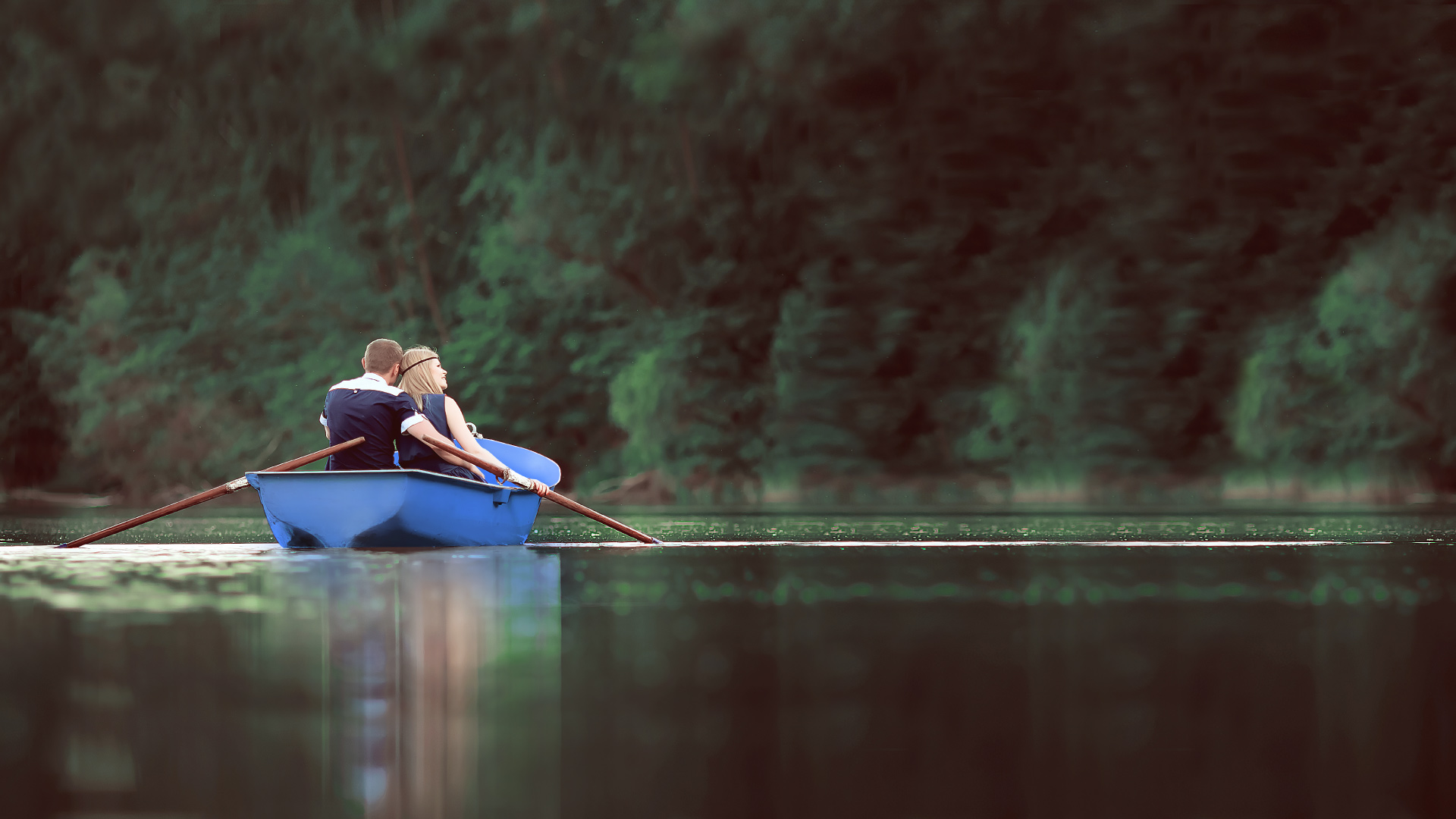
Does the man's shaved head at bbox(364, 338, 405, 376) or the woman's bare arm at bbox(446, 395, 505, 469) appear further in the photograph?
the woman's bare arm at bbox(446, 395, 505, 469)

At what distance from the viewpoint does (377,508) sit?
10.8 metres

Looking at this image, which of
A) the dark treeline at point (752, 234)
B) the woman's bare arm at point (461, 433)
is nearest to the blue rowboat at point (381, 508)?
the woman's bare arm at point (461, 433)

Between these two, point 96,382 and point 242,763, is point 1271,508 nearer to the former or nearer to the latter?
point 242,763

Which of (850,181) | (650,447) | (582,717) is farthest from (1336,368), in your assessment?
(582,717)

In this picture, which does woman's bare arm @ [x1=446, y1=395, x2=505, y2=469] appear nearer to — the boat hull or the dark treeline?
the boat hull

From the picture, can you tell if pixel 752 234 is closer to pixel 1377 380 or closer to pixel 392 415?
pixel 1377 380

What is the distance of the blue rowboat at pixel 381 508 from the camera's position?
10688mm

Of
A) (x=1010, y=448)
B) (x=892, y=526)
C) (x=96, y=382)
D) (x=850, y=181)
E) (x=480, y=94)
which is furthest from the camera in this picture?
(x=480, y=94)

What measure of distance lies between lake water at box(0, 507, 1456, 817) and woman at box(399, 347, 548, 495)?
10.5 feet

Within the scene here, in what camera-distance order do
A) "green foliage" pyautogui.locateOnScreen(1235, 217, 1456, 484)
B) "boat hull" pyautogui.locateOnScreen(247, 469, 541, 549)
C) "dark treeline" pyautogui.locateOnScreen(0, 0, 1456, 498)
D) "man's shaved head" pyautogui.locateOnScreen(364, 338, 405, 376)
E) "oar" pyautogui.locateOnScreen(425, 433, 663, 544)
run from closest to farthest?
1. "boat hull" pyautogui.locateOnScreen(247, 469, 541, 549)
2. "man's shaved head" pyautogui.locateOnScreen(364, 338, 405, 376)
3. "oar" pyautogui.locateOnScreen(425, 433, 663, 544)
4. "green foliage" pyautogui.locateOnScreen(1235, 217, 1456, 484)
5. "dark treeline" pyautogui.locateOnScreen(0, 0, 1456, 498)

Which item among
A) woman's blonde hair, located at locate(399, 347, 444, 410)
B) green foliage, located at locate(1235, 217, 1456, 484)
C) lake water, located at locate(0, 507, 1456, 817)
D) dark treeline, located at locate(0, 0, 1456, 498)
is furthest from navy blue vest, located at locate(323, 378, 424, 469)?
green foliage, located at locate(1235, 217, 1456, 484)

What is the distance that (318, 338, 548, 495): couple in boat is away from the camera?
460 inches

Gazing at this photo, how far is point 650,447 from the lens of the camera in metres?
28.7

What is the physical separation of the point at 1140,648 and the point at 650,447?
23546 millimetres
